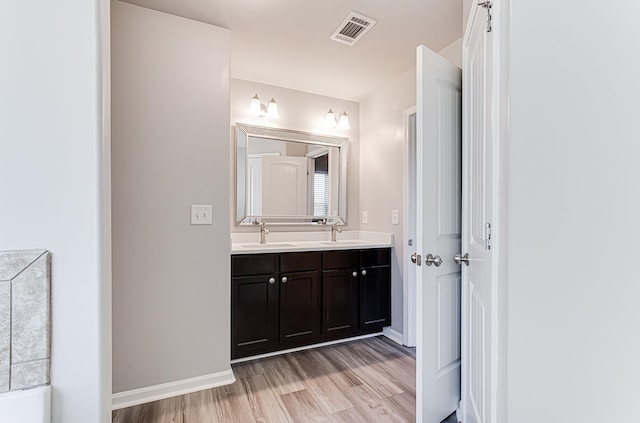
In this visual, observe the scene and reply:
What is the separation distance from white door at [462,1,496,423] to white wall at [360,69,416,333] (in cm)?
115

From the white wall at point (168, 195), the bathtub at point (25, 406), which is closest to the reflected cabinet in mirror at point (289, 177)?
the white wall at point (168, 195)

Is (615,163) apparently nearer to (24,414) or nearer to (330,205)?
(24,414)

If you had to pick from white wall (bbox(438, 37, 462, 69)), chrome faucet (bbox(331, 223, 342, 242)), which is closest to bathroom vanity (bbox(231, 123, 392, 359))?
chrome faucet (bbox(331, 223, 342, 242))

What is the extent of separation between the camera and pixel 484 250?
3.83 ft

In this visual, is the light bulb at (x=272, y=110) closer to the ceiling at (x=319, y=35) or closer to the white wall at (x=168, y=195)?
the ceiling at (x=319, y=35)

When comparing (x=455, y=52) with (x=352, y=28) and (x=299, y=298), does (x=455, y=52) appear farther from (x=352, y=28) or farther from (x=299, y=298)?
(x=299, y=298)

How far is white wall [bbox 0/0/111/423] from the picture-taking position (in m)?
0.85

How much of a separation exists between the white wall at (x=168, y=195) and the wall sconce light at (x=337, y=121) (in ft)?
4.15

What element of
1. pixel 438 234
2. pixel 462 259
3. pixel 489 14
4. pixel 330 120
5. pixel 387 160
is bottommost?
pixel 462 259

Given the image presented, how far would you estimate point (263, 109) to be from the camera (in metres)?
2.81

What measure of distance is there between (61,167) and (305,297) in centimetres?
193

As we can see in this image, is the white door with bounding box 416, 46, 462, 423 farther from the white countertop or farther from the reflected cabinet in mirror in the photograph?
the reflected cabinet in mirror

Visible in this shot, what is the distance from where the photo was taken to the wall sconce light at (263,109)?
2695 mm

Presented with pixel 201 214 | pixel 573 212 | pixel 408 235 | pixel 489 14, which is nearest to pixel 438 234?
pixel 573 212
